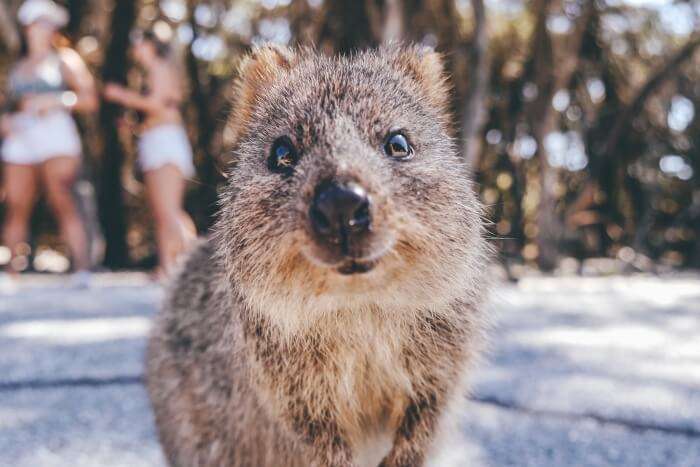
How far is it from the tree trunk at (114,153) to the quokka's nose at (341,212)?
9117mm

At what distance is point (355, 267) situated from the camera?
140 centimetres

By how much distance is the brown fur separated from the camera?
4.92 feet

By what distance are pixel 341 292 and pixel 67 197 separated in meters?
5.08

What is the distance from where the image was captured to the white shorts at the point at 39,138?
5.70 metres

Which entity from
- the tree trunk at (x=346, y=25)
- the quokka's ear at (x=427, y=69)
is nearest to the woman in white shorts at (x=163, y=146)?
the tree trunk at (x=346, y=25)

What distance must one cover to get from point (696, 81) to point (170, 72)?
30.9 feet

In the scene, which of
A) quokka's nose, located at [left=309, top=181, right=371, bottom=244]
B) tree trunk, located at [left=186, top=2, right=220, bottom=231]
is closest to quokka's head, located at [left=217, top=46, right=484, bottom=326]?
quokka's nose, located at [left=309, top=181, right=371, bottom=244]

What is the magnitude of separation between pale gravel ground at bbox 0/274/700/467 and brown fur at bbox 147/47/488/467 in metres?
0.53

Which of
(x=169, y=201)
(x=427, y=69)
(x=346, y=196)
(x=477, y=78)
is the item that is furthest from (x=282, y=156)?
(x=477, y=78)

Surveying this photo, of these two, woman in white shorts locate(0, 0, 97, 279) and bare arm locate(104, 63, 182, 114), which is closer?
bare arm locate(104, 63, 182, 114)

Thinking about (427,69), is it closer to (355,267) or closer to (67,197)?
(355,267)

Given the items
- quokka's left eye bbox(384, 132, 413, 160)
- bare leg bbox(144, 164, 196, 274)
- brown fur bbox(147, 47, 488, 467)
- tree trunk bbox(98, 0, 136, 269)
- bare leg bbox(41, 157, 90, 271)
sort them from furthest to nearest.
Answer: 1. tree trunk bbox(98, 0, 136, 269)
2. bare leg bbox(41, 157, 90, 271)
3. bare leg bbox(144, 164, 196, 274)
4. quokka's left eye bbox(384, 132, 413, 160)
5. brown fur bbox(147, 47, 488, 467)

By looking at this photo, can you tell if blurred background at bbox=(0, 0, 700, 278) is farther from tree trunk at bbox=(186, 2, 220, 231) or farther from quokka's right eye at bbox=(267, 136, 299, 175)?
quokka's right eye at bbox=(267, 136, 299, 175)

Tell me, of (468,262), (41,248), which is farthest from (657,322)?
(41,248)
